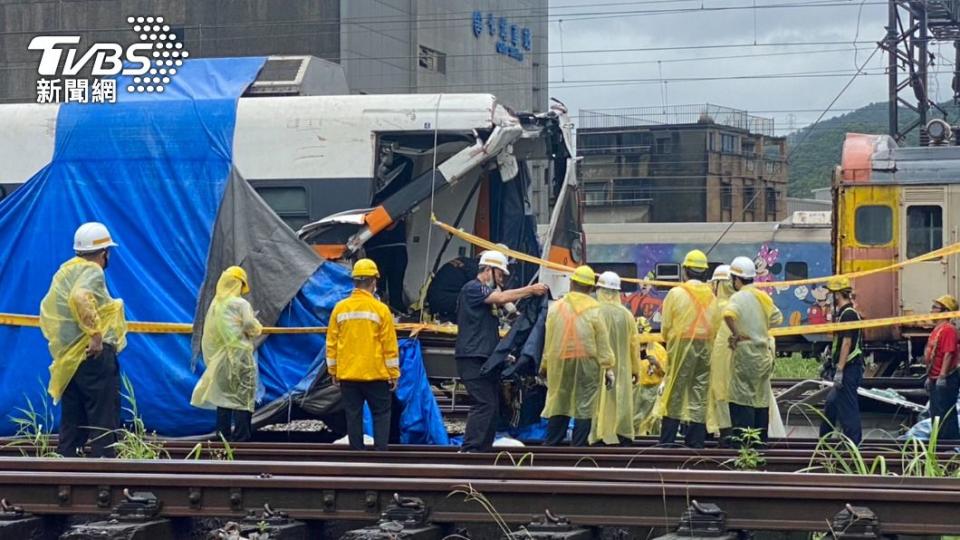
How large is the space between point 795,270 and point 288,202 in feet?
63.9

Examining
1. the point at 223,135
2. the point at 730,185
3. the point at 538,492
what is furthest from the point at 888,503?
the point at 730,185

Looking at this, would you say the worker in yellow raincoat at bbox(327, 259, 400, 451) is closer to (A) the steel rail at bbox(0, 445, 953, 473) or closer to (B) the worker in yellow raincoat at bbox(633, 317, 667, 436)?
(A) the steel rail at bbox(0, 445, 953, 473)

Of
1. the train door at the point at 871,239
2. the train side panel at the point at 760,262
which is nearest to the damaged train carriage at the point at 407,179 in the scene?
the train door at the point at 871,239

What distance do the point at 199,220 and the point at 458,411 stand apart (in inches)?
146

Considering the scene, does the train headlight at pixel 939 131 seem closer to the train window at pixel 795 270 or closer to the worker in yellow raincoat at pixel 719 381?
the worker in yellow raincoat at pixel 719 381

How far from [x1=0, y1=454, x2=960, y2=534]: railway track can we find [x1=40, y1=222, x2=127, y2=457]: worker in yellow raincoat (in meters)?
2.41

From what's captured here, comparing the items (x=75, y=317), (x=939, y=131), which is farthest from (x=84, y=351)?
(x=939, y=131)

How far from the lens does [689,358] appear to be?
1242 cm

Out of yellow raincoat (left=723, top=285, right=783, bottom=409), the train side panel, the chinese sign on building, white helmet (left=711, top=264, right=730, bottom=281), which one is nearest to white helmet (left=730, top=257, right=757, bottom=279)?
white helmet (left=711, top=264, right=730, bottom=281)

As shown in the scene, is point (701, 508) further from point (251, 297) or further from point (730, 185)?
point (730, 185)

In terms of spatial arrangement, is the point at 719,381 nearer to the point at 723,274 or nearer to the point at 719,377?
the point at 719,377

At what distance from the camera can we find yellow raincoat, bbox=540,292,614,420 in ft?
38.8

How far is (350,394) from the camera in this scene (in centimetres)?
1168

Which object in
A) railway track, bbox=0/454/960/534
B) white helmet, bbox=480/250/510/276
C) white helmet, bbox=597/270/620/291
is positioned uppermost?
white helmet, bbox=480/250/510/276
